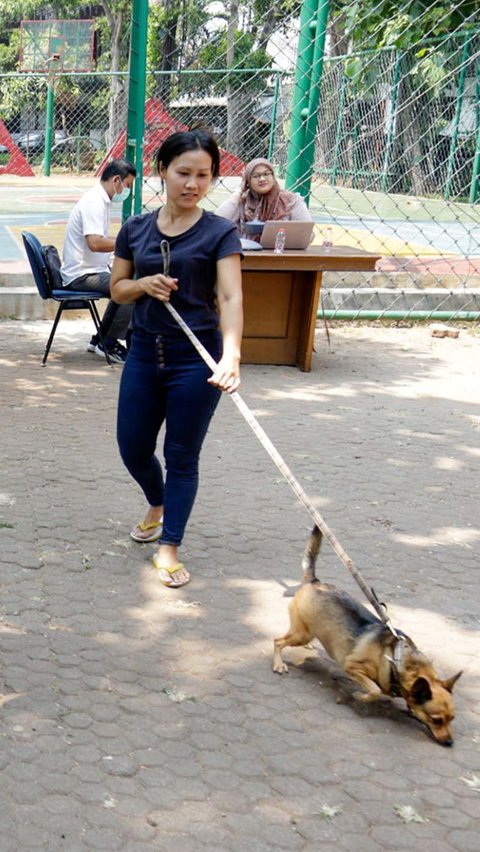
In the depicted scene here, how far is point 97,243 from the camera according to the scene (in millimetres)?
7910

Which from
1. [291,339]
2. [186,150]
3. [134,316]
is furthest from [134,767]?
[291,339]

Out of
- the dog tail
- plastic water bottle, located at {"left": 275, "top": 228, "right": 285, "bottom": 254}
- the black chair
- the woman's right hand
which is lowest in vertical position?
the dog tail

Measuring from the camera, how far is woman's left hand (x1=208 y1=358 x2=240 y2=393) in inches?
153

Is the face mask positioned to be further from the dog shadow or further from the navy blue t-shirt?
the dog shadow

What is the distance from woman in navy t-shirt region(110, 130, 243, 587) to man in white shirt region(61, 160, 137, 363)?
12.1 feet

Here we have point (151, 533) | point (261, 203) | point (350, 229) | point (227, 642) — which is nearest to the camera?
point (227, 642)

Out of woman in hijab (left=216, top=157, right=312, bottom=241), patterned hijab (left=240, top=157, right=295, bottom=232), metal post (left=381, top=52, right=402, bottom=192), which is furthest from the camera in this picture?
metal post (left=381, top=52, right=402, bottom=192)

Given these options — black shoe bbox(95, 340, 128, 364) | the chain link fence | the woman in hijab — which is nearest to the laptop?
the woman in hijab

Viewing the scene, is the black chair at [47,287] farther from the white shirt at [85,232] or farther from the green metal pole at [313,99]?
the green metal pole at [313,99]

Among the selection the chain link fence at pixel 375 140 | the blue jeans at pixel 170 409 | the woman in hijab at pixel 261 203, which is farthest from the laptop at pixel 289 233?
the blue jeans at pixel 170 409

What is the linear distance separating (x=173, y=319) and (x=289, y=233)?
13.7 ft

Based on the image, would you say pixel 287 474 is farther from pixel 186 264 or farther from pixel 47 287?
pixel 47 287

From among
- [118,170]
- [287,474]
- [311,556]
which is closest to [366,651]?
[311,556]

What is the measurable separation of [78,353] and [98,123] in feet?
62.2
